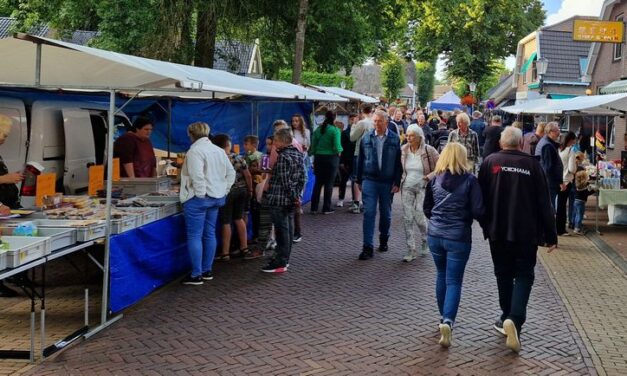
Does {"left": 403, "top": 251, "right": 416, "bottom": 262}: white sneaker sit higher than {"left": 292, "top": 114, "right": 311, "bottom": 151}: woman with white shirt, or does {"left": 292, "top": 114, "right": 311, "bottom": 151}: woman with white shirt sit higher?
{"left": 292, "top": 114, "right": 311, "bottom": 151}: woman with white shirt

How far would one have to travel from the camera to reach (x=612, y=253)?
A: 988 centimetres

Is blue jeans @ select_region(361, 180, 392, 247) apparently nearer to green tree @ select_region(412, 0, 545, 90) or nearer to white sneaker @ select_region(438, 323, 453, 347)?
white sneaker @ select_region(438, 323, 453, 347)

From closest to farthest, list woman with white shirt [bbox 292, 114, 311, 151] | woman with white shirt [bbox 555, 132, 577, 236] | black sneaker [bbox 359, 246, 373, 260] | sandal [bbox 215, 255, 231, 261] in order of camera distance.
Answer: sandal [bbox 215, 255, 231, 261], black sneaker [bbox 359, 246, 373, 260], woman with white shirt [bbox 555, 132, 577, 236], woman with white shirt [bbox 292, 114, 311, 151]

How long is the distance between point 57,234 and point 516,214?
3685mm

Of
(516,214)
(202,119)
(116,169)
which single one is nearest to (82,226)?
(116,169)

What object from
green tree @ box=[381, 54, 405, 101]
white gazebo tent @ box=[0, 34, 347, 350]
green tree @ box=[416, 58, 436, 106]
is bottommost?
white gazebo tent @ box=[0, 34, 347, 350]

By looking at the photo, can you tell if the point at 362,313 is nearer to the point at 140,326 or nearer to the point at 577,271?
the point at 140,326

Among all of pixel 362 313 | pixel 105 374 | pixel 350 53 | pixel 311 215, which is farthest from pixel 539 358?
pixel 350 53

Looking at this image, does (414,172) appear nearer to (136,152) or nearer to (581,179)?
(136,152)

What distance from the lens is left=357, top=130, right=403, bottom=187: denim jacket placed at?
339 inches

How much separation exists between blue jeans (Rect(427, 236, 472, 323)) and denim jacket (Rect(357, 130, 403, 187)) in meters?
3.00

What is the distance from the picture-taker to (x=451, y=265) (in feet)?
18.3

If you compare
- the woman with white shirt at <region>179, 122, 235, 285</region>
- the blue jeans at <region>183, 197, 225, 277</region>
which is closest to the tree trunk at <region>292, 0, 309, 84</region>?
the woman with white shirt at <region>179, 122, 235, 285</region>

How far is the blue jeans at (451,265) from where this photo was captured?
5.55 metres
